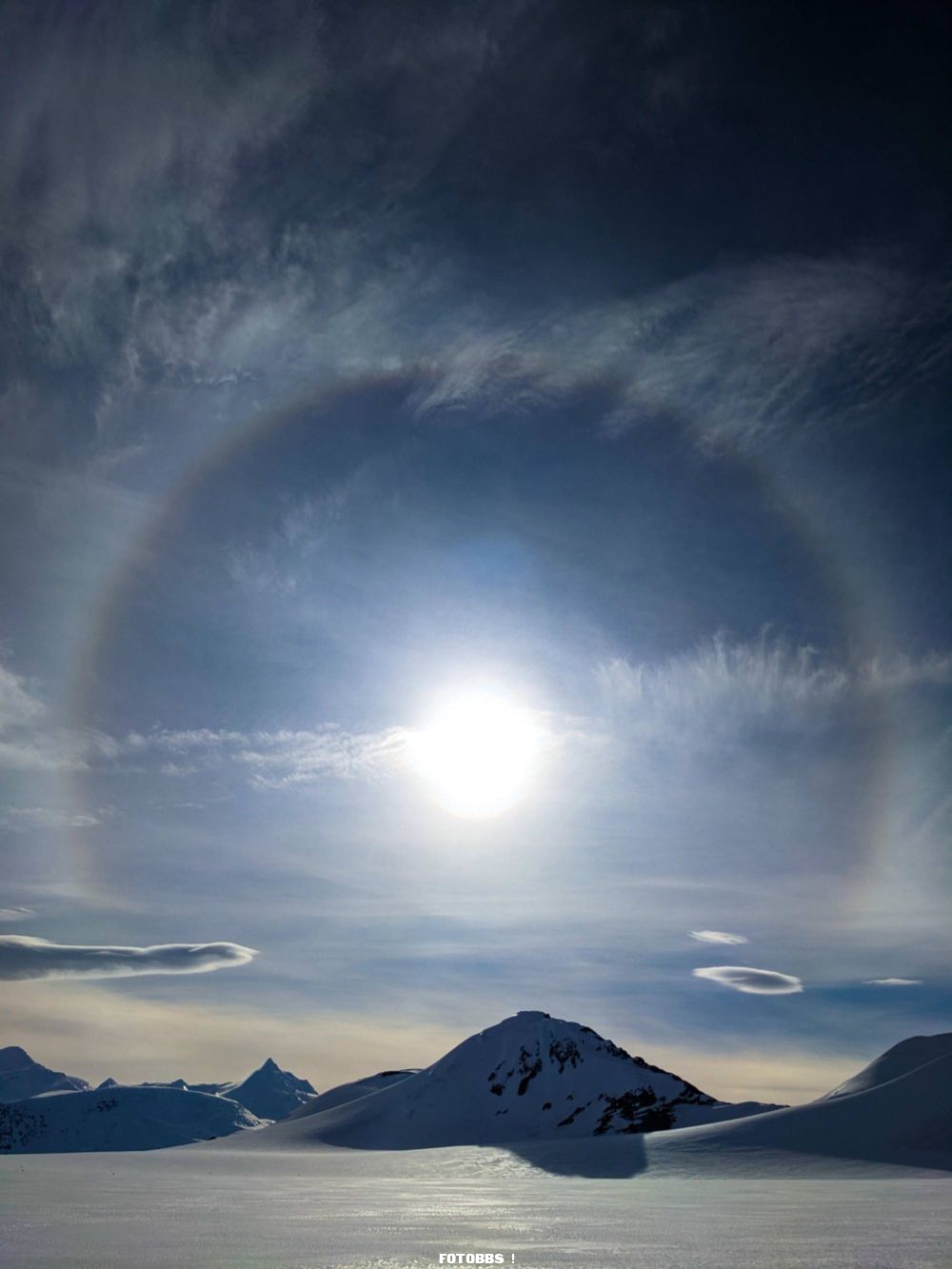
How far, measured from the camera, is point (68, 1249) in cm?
3008

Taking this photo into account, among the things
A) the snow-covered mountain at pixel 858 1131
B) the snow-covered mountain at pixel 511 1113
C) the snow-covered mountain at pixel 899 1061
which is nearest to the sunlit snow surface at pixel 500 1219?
the snow-covered mountain at pixel 858 1131

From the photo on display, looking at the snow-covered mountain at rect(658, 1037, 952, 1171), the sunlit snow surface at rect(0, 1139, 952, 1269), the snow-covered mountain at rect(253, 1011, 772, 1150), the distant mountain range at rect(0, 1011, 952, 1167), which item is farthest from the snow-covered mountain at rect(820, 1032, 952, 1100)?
the snow-covered mountain at rect(253, 1011, 772, 1150)

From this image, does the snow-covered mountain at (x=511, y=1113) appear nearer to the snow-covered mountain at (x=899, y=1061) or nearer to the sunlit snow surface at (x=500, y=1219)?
the snow-covered mountain at (x=899, y=1061)

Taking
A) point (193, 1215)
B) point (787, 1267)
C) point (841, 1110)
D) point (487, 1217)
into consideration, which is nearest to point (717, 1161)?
point (841, 1110)

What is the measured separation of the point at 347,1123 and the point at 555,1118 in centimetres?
4027

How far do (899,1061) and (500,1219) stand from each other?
94740 mm

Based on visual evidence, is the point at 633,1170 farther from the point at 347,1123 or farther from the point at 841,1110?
the point at 347,1123

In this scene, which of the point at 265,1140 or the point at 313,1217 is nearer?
the point at 313,1217

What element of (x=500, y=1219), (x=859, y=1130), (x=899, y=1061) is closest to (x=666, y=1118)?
(x=899, y=1061)

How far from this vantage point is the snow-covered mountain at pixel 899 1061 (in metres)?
112

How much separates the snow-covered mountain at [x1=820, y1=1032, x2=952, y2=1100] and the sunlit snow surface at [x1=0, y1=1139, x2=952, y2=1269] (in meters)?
34.8

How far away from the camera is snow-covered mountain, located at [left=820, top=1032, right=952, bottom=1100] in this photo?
369 ft

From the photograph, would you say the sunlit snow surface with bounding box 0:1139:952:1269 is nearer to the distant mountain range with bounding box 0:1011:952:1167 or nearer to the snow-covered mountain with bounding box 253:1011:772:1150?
the distant mountain range with bounding box 0:1011:952:1167

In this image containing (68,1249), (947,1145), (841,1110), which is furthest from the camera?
(841,1110)
